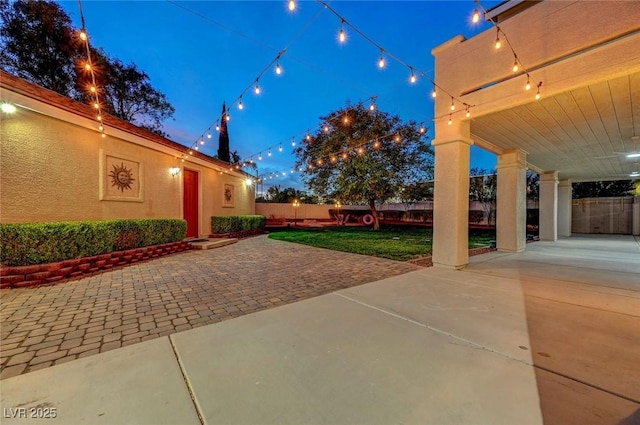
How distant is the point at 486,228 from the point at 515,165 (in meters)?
9.86

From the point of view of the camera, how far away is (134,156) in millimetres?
6543

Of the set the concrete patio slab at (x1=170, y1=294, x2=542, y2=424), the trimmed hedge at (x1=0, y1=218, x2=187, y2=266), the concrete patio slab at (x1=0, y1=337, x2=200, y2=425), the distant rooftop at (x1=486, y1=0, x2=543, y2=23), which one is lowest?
the concrete patio slab at (x1=0, y1=337, x2=200, y2=425)

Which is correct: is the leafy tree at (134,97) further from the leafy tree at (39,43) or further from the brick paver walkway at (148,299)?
the brick paver walkway at (148,299)

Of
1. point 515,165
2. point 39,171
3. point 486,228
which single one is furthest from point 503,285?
point 486,228

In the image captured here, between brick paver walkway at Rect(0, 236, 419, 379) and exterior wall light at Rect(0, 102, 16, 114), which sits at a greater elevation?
exterior wall light at Rect(0, 102, 16, 114)

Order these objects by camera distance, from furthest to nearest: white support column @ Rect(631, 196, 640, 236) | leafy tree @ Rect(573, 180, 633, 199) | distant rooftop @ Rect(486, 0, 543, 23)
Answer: leafy tree @ Rect(573, 180, 633, 199)
white support column @ Rect(631, 196, 640, 236)
distant rooftop @ Rect(486, 0, 543, 23)

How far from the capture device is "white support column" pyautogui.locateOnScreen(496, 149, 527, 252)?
6.73 meters

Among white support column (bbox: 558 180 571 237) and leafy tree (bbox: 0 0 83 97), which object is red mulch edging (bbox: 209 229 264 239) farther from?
white support column (bbox: 558 180 571 237)

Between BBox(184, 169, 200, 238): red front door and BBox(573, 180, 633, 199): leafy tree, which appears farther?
BBox(573, 180, 633, 199): leafy tree

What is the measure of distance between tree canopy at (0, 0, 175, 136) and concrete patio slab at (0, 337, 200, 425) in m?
11.3

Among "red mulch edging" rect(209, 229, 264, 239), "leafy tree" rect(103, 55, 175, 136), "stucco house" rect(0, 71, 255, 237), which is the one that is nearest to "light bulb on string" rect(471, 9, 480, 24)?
"stucco house" rect(0, 71, 255, 237)

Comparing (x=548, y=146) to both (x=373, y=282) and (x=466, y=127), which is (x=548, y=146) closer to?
(x=466, y=127)

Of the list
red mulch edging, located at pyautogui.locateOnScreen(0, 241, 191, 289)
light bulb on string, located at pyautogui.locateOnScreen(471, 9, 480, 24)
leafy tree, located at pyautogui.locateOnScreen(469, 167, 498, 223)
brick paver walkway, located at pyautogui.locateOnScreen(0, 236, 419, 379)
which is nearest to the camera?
brick paver walkway, located at pyautogui.locateOnScreen(0, 236, 419, 379)

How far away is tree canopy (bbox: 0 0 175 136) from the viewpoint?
405 inches
